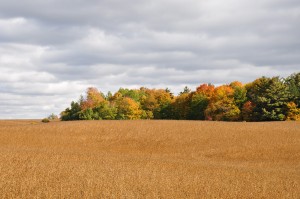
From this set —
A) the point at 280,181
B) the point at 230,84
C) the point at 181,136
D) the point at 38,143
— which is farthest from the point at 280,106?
the point at 280,181

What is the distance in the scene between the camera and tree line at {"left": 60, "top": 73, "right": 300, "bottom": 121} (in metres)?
71.8

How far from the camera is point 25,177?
16812mm

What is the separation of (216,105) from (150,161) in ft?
172

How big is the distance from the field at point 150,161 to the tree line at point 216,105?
Result: 24505 mm

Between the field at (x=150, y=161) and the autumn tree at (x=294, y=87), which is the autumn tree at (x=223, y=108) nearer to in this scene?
the autumn tree at (x=294, y=87)

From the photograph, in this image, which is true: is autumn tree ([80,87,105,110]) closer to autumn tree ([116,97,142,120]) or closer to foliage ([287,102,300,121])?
autumn tree ([116,97,142,120])

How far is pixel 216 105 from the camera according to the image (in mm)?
76875

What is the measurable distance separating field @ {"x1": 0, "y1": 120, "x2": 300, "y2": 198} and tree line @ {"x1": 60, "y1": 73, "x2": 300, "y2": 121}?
24505mm

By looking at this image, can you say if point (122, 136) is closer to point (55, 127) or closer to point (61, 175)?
point (55, 127)

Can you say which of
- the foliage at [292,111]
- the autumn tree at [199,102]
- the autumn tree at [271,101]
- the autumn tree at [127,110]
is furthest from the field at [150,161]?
the autumn tree at [127,110]

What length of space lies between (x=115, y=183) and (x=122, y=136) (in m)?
27.0

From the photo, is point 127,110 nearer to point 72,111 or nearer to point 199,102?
point 72,111

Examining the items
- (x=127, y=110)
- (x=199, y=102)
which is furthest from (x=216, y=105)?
(x=127, y=110)

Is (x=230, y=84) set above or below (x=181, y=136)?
above
